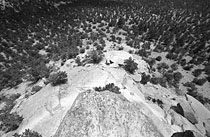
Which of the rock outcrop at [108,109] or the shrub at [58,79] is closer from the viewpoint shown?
the rock outcrop at [108,109]

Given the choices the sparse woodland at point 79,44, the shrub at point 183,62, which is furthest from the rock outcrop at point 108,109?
the shrub at point 183,62

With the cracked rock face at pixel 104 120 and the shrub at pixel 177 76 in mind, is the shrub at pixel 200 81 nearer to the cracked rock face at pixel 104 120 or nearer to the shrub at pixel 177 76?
the shrub at pixel 177 76

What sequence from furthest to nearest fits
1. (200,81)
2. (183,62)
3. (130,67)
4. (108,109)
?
(183,62)
(200,81)
(130,67)
(108,109)

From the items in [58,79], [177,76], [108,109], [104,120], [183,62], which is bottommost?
[177,76]

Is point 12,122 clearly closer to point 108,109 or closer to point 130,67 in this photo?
point 108,109

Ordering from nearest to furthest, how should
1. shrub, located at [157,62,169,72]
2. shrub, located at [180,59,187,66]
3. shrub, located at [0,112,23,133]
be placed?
shrub, located at [0,112,23,133] → shrub, located at [157,62,169,72] → shrub, located at [180,59,187,66]

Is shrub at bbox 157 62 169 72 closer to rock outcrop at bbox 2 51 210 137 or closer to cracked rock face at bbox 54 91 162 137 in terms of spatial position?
rock outcrop at bbox 2 51 210 137

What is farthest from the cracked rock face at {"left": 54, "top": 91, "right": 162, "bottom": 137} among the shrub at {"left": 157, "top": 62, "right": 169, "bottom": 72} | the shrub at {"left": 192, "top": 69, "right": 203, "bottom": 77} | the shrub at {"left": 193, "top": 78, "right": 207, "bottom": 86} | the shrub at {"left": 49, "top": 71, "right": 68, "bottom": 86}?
the shrub at {"left": 192, "top": 69, "right": 203, "bottom": 77}

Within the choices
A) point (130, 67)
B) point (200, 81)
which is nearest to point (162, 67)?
point (200, 81)

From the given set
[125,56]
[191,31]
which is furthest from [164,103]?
[191,31]
